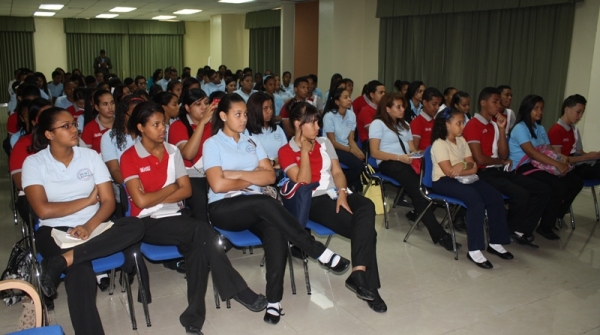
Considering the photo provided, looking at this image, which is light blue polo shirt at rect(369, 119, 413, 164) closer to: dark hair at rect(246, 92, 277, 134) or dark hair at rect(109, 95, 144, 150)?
dark hair at rect(246, 92, 277, 134)

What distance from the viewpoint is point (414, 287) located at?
3.46 m

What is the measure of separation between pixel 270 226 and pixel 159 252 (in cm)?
65

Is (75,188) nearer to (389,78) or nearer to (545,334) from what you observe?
(545,334)

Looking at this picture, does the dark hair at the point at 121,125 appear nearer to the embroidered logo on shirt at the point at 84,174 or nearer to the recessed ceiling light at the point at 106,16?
the embroidered logo on shirt at the point at 84,174

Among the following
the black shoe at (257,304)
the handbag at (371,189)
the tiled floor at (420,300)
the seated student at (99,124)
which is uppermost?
the seated student at (99,124)

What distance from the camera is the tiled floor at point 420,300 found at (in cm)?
293

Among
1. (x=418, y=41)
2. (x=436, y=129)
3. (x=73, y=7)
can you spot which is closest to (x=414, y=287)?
(x=436, y=129)

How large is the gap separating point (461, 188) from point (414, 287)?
925 mm

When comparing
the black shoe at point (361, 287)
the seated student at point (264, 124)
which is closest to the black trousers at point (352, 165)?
the seated student at point (264, 124)

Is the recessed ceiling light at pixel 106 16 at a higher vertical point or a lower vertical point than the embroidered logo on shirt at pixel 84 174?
higher

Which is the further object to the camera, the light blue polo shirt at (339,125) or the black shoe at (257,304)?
the light blue polo shirt at (339,125)

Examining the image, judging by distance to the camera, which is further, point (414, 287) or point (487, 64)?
point (487, 64)

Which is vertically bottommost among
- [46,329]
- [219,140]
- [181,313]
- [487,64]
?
[181,313]

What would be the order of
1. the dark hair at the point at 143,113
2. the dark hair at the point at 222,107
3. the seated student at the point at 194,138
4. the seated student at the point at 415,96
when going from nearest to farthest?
the dark hair at the point at 143,113 < the dark hair at the point at 222,107 < the seated student at the point at 194,138 < the seated student at the point at 415,96
